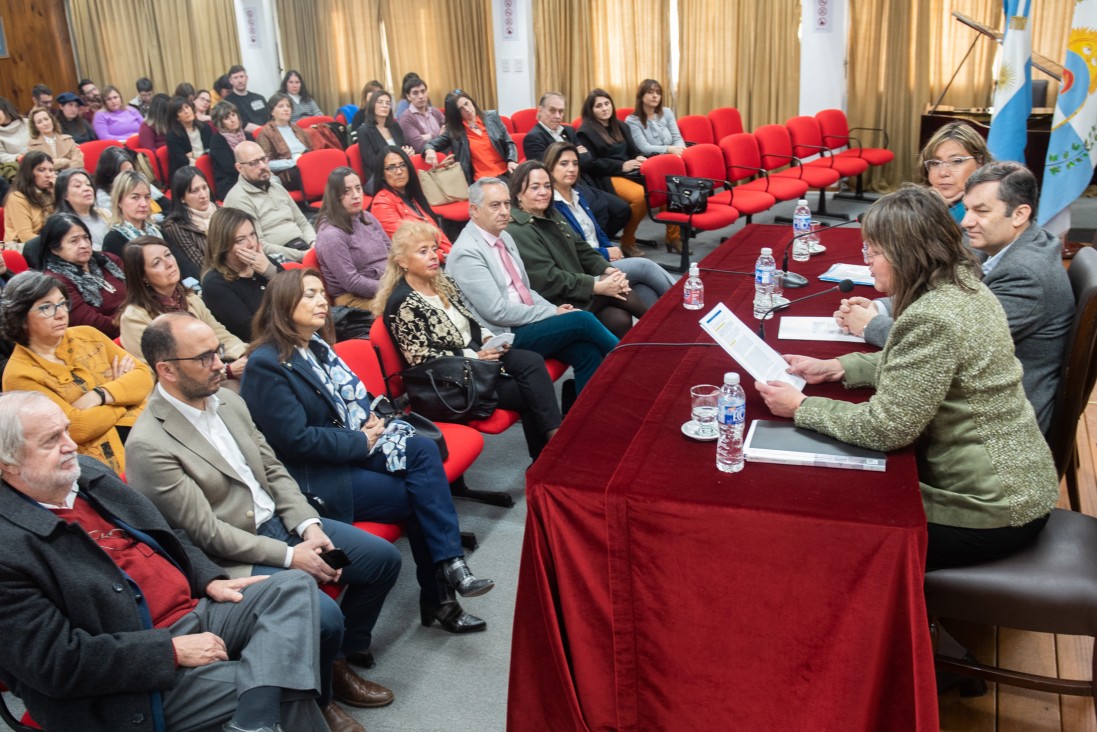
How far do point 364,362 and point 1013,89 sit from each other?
4562mm

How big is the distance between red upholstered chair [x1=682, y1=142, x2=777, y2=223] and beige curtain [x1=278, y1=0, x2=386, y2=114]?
591 centimetres

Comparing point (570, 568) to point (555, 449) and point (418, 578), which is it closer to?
point (555, 449)

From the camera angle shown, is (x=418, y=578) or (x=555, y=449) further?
(x=418, y=578)

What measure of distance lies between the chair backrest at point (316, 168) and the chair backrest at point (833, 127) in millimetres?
4365

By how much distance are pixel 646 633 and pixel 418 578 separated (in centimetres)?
103

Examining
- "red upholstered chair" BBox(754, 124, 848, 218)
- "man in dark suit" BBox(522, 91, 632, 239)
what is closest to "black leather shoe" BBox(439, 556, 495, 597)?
"man in dark suit" BBox(522, 91, 632, 239)

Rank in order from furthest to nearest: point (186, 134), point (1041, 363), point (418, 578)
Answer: point (186, 134)
point (418, 578)
point (1041, 363)

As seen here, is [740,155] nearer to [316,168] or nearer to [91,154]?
[316,168]

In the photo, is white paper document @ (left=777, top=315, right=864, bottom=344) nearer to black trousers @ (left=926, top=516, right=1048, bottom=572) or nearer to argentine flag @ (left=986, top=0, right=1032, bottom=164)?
black trousers @ (left=926, top=516, right=1048, bottom=572)

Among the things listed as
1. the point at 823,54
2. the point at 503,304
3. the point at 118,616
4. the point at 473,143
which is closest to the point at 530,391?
the point at 503,304

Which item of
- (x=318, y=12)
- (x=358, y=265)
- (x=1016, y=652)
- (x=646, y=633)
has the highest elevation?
(x=318, y=12)

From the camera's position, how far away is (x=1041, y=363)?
265 cm

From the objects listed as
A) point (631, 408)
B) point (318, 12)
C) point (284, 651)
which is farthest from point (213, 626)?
point (318, 12)

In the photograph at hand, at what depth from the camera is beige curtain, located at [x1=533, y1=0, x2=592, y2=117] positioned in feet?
32.5
